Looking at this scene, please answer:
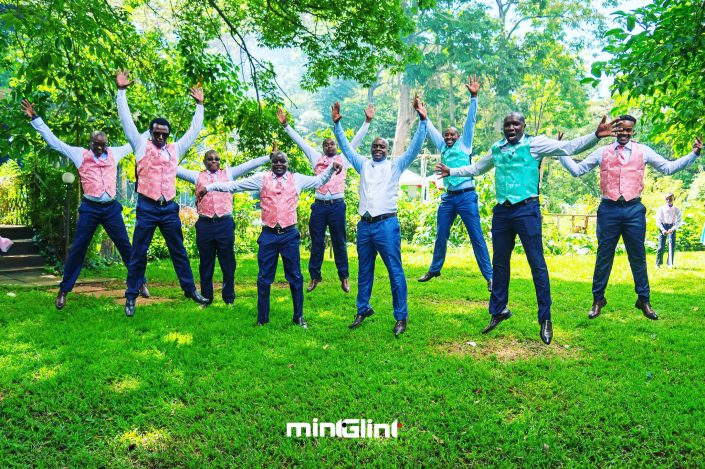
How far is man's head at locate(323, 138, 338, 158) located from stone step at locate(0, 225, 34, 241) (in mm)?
6975

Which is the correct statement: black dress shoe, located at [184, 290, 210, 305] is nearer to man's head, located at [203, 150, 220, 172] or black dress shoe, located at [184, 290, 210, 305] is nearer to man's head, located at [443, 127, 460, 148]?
man's head, located at [203, 150, 220, 172]

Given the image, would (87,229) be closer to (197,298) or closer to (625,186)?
(197,298)

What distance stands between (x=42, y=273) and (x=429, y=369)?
8357 millimetres

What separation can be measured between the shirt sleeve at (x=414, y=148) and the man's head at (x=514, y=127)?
91 centimetres

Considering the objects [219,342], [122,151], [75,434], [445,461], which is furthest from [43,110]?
[445,461]

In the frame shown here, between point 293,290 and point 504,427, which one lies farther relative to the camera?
point 293,290

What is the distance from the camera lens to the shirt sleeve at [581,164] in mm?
5855

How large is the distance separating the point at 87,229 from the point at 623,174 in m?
6.56

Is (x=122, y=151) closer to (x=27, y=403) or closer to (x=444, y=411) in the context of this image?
(x=27, y=403)

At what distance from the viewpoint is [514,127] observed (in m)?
5.35

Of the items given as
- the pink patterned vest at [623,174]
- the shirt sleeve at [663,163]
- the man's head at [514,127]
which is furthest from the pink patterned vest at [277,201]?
the shirt sleeve at [663,163]

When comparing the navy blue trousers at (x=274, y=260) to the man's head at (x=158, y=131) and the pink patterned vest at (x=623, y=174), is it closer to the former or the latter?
the man's head at (x=158, y=131)

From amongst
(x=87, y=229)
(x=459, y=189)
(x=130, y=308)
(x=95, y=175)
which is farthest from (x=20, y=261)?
(x=459, y=189)

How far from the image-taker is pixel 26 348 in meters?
5.54
